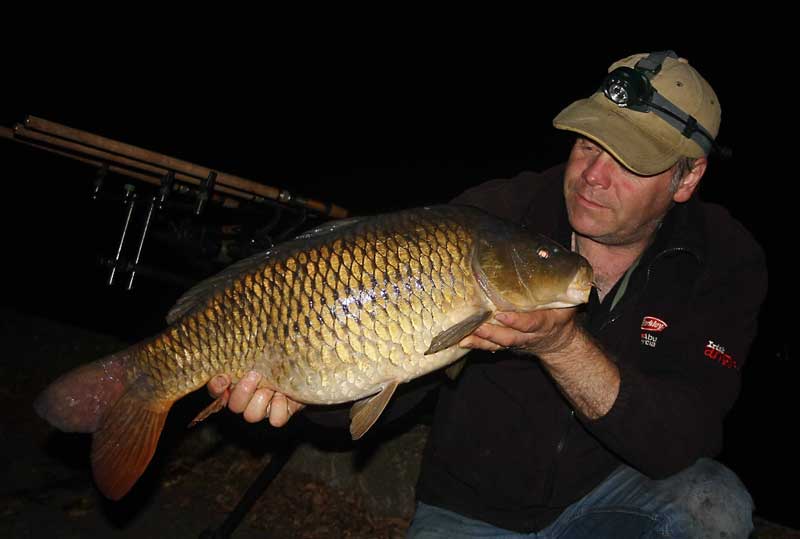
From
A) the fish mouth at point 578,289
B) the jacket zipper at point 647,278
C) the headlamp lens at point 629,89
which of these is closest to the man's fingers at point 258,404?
the fish mouth at point 578,289

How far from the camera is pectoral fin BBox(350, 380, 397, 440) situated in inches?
58.9

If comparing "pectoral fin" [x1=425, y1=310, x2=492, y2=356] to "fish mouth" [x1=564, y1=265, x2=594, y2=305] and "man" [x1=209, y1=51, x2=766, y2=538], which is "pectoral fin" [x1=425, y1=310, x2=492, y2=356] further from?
"man" [x1=209, y1=51, x2=766, y2=538]

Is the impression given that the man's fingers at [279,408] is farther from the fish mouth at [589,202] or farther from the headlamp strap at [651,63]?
the headlamp strap at [651,63]

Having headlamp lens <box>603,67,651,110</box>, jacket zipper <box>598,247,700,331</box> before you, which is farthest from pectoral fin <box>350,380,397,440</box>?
headlamp lens <box>603,67,651,110</box>

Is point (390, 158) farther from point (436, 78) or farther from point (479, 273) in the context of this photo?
point (479, 273)

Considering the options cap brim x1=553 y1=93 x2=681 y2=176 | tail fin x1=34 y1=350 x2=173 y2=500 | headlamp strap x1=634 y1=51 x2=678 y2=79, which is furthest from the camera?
headlamp strap x1=634 y1=51 x2=678 y2=79

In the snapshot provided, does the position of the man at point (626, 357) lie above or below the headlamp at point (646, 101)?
below

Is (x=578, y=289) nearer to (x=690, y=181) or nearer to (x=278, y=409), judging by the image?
(x=690, y=181)

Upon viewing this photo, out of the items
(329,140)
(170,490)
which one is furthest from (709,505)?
(329,140)

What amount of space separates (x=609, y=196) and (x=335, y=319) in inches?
32.9

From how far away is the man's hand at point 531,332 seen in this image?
4.51ft

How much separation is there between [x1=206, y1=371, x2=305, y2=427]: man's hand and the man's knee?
3.19 ft

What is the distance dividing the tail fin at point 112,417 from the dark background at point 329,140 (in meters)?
2.11

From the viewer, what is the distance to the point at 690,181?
185 centimetres
